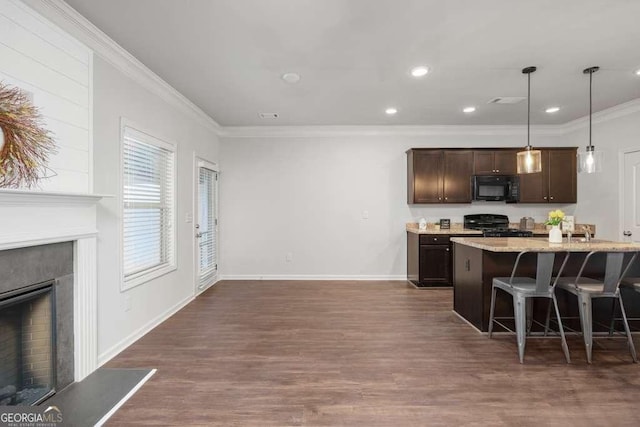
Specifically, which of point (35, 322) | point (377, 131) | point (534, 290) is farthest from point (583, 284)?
point (35, 322)

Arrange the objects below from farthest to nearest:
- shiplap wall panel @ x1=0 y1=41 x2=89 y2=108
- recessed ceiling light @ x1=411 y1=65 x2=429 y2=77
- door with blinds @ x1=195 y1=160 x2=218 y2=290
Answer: door with blinds @ x1=195 y1=160 x2=218 y2=290
recessed ceiling light @ x1=411 y1=65 x2=429 y2=77
shiplap wall panel @ x1=0 y1=41 x2=89 y2=108

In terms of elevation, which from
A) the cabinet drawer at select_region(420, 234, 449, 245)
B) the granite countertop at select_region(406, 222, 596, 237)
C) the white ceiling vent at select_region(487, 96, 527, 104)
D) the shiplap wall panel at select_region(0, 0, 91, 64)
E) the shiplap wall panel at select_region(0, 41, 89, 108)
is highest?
the white ceiling vent at select_region(487, 96, 527, 104)

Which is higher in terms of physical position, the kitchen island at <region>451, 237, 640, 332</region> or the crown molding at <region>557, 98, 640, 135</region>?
the crown molding at <region>557, 98, 640, 135</region>

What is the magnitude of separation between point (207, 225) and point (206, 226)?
0.05m

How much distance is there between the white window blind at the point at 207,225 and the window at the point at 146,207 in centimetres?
91

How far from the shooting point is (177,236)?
3998 mm

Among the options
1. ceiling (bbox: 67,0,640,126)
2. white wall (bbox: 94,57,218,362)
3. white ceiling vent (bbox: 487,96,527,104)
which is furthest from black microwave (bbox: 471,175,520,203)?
white wall (bbox: 94,57,218,362)

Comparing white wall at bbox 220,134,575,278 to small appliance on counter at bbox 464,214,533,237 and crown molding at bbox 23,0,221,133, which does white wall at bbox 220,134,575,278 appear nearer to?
small appliance on counter at bbox 464,214,533,237

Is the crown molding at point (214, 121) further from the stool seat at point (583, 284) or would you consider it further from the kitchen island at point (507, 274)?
the stool seat at point (583, 284)

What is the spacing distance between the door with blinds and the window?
2.51 feet

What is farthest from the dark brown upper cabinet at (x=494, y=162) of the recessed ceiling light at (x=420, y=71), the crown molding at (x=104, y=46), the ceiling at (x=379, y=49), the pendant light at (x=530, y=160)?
the crown molding at (x=104, y=46)

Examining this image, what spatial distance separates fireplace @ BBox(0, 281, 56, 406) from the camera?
190 cm

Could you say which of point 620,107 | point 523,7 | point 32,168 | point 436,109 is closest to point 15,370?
point 32,168

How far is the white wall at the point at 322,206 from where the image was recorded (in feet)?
18.3
